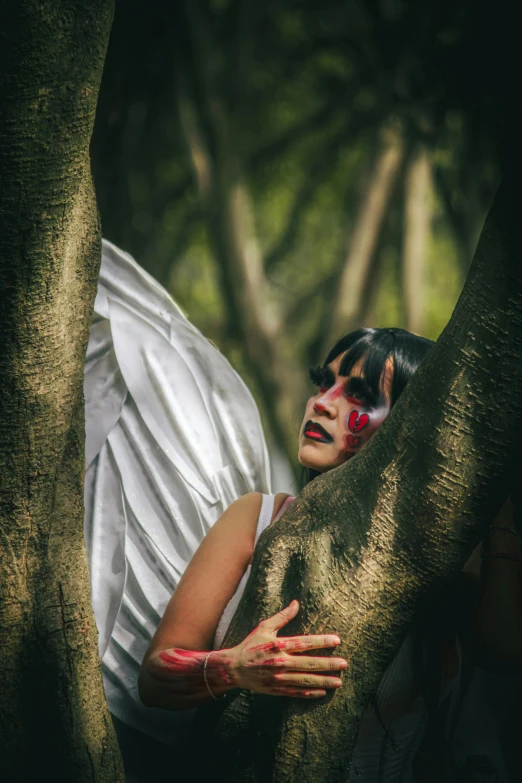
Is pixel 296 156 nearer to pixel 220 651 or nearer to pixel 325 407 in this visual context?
pixel 325 407

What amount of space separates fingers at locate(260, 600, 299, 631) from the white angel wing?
589 mm

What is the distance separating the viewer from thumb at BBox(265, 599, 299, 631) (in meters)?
1.68

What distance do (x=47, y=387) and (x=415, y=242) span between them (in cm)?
498

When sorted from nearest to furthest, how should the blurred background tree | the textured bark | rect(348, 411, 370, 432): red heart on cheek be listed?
the textured bark → rect(348, 411, 370, 432): red heart on cheek → the blurred background tree

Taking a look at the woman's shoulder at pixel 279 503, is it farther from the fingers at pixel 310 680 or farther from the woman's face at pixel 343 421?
the fingers at pixel 310 680

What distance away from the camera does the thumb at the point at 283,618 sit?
66.1 inches

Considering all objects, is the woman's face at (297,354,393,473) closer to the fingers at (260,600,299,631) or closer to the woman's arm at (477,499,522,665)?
the woman's arm at (477,499,522,665)

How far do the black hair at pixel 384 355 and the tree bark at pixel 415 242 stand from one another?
390 centimetres

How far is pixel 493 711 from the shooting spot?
2246 mm

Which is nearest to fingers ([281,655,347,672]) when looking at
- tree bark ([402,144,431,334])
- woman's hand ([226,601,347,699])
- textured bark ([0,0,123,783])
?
woman's hand ([226,601,347,699])

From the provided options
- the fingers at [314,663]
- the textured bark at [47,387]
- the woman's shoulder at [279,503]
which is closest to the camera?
the textured bark at [47,387]

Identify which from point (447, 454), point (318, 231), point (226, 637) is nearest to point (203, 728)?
point (226, 637)

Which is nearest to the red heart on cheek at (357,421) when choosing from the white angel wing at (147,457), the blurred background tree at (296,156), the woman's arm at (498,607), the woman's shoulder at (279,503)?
the woman's shoulder at (279,503)

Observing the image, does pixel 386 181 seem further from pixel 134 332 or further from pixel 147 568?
pixel 147 568
